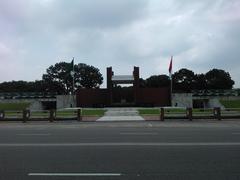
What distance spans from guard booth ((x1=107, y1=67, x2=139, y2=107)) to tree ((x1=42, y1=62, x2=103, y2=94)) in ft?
194

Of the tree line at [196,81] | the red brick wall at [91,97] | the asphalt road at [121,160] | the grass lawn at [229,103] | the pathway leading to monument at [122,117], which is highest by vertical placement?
Result: the tree line at [196,81]

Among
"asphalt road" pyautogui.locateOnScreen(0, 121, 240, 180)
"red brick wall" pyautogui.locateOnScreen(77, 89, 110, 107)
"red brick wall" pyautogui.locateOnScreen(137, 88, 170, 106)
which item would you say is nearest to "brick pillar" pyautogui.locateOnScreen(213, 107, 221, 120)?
"asphalt road" pyautogui.locateOnScreen(0, 121, 240, 180)

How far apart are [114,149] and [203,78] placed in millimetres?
A: 147612

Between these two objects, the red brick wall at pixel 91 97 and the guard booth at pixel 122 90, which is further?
the red brick wall at pixel 91 97

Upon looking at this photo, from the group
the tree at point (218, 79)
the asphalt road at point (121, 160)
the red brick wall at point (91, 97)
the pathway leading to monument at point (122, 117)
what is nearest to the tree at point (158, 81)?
the tree at point (218, 79)

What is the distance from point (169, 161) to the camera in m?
11.6

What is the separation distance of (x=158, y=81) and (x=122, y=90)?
59251mm

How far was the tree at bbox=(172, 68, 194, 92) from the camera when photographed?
158 metres

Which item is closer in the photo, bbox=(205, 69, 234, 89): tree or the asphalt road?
the asphalt road

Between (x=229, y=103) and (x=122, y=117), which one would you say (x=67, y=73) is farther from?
(x=122, y=117)

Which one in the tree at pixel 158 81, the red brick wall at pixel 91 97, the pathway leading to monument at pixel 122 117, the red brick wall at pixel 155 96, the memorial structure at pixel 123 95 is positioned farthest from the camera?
the tree at pixel 158 81

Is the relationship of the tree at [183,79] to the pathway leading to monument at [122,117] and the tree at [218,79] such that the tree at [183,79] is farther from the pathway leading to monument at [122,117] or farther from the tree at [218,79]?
the pathway leading to monument at [122,117]

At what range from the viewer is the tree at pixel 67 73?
16025 cm

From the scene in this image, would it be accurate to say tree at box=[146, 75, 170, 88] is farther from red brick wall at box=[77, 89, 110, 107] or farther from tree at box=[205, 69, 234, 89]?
red brick wall at box=[77, 89, 110, 107]
